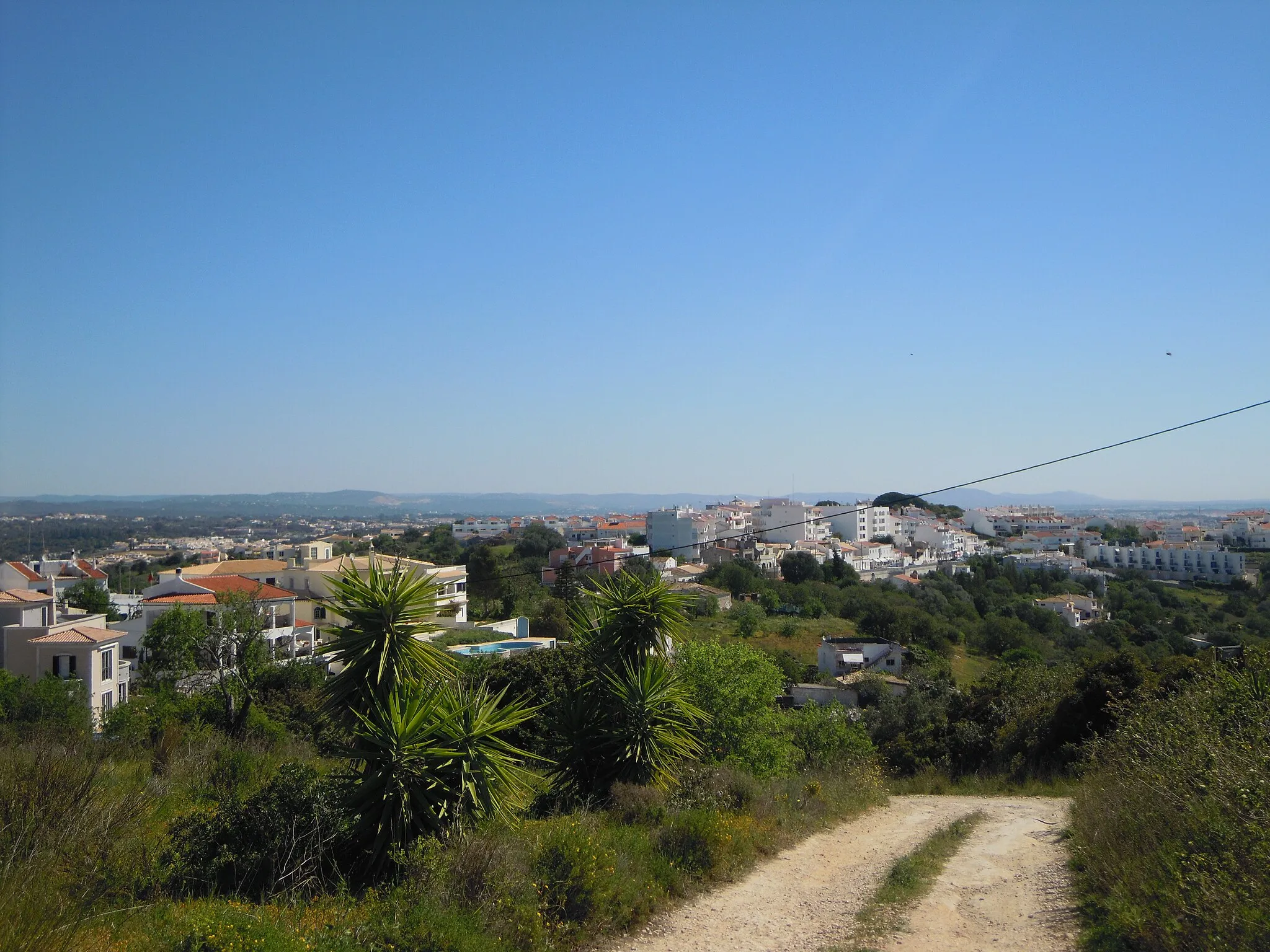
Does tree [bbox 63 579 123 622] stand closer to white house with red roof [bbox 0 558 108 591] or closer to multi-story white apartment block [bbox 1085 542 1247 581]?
white house with red roof [bbox 0 558 108 591]

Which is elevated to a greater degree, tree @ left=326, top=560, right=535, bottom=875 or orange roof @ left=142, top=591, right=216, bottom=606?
tree @ left=326, top=560, right=535, bottom=875

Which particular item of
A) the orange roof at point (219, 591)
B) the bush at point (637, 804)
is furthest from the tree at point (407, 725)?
the orange roof at point (219, 591)

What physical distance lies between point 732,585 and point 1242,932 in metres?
58.8

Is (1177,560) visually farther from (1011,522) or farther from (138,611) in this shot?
(138,611)

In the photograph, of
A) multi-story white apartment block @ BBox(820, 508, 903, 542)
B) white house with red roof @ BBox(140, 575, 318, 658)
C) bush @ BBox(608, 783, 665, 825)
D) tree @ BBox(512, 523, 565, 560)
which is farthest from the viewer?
multi-story white apartment block @ BBox(820, 508, 903, 542)

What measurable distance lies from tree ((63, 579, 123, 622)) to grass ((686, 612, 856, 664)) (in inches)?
1125

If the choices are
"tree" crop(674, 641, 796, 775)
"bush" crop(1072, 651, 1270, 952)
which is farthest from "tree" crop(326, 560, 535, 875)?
"bush" crop(1072, 651, 1270, 952)

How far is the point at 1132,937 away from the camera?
576 centimetres

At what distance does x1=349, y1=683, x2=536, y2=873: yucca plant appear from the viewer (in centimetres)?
784

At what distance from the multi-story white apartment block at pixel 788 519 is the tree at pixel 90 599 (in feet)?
231

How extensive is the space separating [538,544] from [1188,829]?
241 ft

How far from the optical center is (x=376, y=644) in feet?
28.8

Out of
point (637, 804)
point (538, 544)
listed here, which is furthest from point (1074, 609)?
point (637, 804)

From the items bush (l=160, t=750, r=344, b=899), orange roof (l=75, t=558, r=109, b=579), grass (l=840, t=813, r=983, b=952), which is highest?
bush (l=160, t=750, r=344, b=899)
